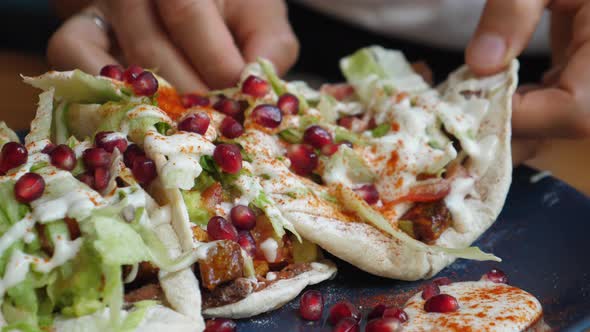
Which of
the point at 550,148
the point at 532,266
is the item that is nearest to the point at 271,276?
the point at 532,266

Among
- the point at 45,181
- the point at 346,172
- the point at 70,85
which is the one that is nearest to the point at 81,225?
the point at 45,181

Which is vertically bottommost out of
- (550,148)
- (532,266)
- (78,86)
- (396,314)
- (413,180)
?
(550,148)

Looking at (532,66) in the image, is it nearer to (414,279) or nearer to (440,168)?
(440,168)

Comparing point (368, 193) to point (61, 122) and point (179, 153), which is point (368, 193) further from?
point (61, 122)

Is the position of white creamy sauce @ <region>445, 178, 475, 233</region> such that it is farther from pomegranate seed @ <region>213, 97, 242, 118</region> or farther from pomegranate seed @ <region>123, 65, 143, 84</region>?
pomegranate seed @ <region>123, 65, 143, 84</region>

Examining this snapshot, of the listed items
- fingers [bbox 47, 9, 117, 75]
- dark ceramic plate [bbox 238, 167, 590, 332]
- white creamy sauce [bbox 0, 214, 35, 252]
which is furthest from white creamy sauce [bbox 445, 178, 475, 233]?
fingers [bbox 47, 9, 117, 75]

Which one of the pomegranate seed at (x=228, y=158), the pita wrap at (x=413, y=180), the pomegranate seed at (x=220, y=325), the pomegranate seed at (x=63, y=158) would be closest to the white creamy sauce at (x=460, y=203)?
the pita wrap at (x=413, y=180)

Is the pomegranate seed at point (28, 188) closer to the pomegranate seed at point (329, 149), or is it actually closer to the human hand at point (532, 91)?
the pomegranate seed at point (329, 149)
